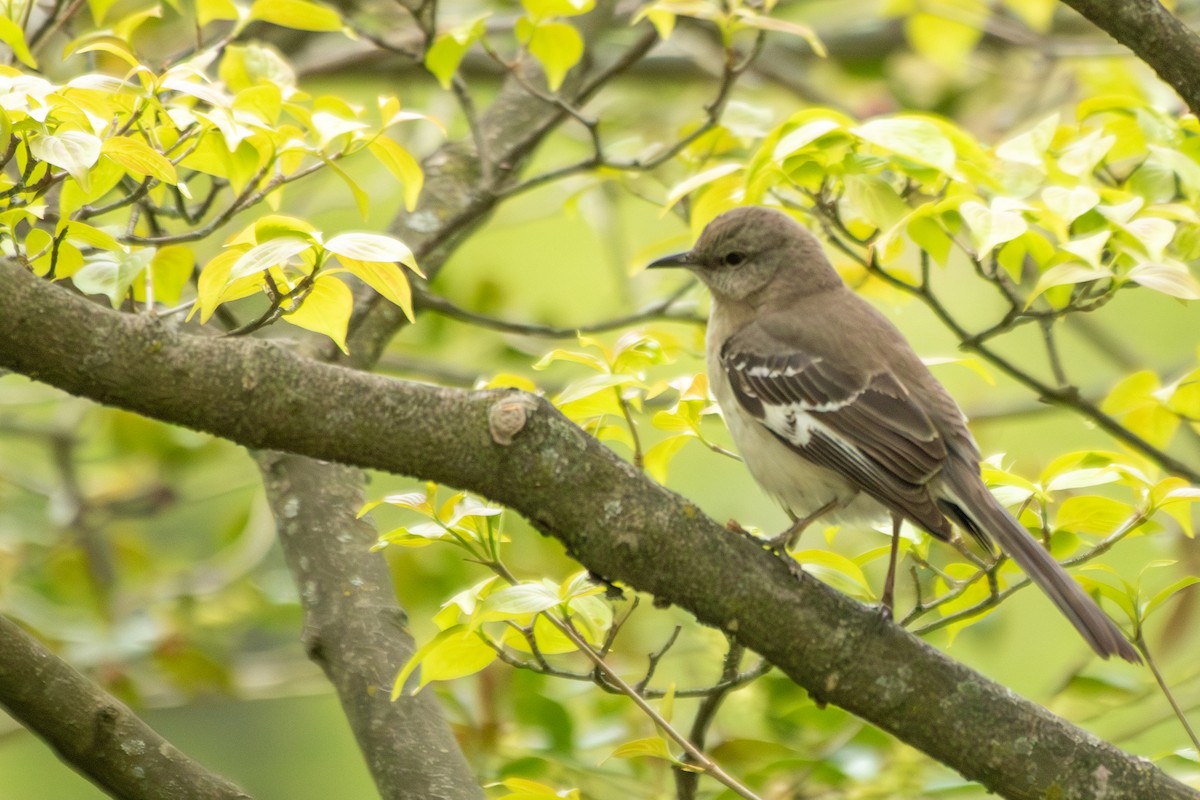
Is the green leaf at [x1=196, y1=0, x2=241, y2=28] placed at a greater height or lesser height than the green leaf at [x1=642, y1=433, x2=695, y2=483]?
greater

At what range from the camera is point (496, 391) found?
7.41ft

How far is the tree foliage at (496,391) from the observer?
7.34 feet

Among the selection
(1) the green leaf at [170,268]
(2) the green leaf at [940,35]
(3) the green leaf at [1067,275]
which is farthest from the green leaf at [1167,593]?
(2) the green leaf at [940,35]

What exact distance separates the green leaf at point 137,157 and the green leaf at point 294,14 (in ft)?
2.50

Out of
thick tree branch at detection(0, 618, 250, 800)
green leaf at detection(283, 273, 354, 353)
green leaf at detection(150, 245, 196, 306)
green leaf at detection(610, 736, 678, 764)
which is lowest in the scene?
thick tree branch at detection(0, 618, 250, 800)

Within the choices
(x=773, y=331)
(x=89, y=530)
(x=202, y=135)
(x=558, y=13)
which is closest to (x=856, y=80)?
(x=773, y=331)

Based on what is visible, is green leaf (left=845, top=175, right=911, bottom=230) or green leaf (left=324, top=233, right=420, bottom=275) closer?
green leaf (left=324, top=233, right=420, bottom=275)

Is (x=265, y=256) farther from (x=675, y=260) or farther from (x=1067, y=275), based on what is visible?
A: (x=675, y=260)

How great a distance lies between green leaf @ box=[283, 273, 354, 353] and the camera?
7.38ft

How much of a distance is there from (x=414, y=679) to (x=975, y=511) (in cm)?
141

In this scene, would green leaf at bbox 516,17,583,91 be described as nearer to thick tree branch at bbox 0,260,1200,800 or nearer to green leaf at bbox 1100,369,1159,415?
thick tree branch at bbox 0,260,1200,800

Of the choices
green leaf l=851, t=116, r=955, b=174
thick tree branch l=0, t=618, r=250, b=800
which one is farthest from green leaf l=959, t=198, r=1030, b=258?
thick tree branch l=0, t=618, r=250, b=800

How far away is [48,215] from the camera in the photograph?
9.55 ft

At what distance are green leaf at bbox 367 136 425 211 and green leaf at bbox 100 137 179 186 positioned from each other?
0.48 m
